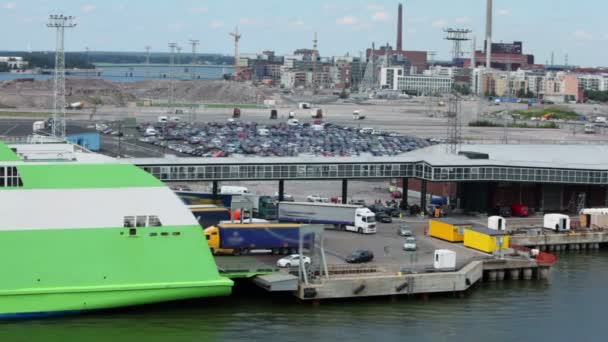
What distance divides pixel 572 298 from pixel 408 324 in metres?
2.88

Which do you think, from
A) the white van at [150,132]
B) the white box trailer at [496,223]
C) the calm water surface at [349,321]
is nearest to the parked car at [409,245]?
the calm water surface at [349,321]

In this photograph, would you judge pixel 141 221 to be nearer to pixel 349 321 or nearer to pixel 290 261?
pixel 290 261

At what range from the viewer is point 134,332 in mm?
11406

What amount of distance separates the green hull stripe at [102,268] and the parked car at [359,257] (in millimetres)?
2301

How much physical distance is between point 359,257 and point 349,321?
202cm

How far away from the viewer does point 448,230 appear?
16109 mm

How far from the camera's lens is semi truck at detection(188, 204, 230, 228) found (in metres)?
15.0

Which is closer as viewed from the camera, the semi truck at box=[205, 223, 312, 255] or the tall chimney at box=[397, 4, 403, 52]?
the semi truck at box=[205, 223, 312, 255]

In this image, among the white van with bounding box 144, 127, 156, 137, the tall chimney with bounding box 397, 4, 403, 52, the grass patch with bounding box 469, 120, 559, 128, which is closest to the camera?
the white van with bounding box 144, 127, 156, 137

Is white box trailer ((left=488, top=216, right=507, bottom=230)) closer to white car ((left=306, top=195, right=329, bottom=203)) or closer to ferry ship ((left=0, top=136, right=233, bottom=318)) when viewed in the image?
white car ((left=306, top=195, right=329, bottom=203))

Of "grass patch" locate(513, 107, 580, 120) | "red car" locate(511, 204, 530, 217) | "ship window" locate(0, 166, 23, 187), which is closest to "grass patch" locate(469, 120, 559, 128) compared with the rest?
"grass patch" locate(513, 107, 580, 120)

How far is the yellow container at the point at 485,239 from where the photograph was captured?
15195 millimetres

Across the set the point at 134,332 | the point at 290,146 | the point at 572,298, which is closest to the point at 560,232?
the point at 572,298

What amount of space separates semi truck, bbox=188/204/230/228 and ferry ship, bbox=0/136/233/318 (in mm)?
2697
